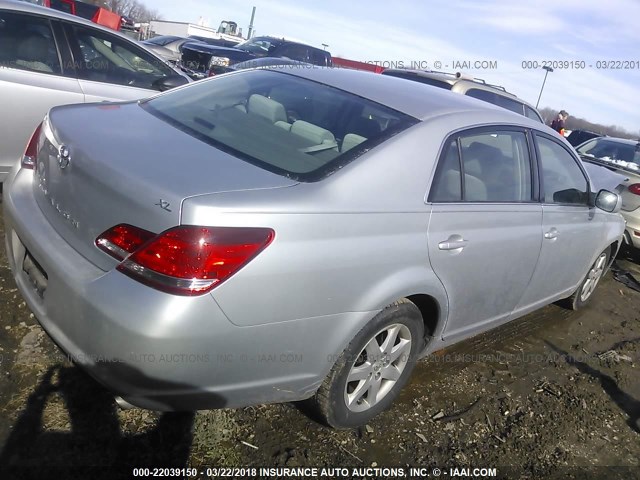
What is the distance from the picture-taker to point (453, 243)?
2.62 metres

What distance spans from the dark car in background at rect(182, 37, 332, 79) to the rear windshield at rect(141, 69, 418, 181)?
855 centimetres

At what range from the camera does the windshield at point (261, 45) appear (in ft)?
46.1

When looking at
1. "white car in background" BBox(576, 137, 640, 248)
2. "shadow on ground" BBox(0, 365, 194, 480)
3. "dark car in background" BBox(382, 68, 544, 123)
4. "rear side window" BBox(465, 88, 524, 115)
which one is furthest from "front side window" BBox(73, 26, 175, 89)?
"white car in background" BBox(576, 137, 640, 248)

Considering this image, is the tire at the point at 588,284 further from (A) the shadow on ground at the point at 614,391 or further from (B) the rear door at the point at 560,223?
(A) the shadow on ground at the point at 614,391

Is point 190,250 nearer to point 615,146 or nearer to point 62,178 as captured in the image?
point 62,178

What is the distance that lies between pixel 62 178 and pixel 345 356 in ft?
4.55

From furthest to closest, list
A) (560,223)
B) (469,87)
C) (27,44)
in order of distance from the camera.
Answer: (469,87) < (27,44) < (560,223)

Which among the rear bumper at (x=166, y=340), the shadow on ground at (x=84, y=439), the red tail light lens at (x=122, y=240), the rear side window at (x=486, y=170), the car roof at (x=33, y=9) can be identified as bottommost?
the shadow on ground at (x=84, y=439)

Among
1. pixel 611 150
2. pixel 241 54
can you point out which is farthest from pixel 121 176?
pixel 241 54

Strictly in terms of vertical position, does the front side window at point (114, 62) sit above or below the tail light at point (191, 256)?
above

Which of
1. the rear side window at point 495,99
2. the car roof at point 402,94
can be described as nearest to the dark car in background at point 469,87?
the rear side window at point 495,99

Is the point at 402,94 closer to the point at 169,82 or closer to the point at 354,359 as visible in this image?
the point at 354,359

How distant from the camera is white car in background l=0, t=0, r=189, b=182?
4.13 meters

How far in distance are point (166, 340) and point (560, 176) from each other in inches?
112
